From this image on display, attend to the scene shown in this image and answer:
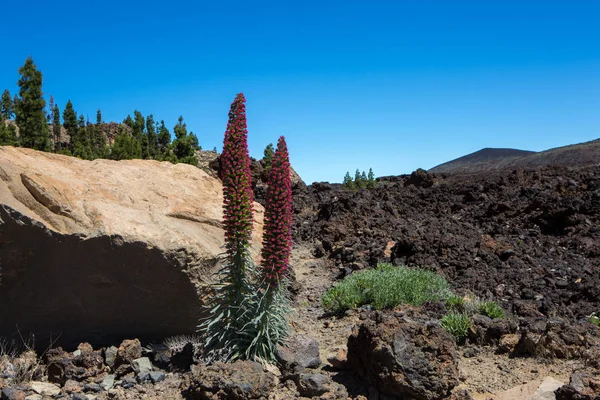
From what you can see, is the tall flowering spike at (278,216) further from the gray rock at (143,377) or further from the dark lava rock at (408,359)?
the gray rock at (143,377)

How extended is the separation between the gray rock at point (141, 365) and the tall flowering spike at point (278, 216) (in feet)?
5.86

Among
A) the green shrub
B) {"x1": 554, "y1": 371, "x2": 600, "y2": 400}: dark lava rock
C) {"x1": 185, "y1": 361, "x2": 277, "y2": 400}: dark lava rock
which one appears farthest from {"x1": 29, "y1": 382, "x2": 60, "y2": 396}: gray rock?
{"x1": 554, "y1": 371, "x2": 600, "y2": 400}: dark lava rock

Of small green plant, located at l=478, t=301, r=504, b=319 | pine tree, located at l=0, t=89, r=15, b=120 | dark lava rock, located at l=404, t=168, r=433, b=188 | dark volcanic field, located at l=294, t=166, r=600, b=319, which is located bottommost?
small green plant, located at l=478, t=301, r=504, b=319

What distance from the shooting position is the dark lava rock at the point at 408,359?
4473 millimetres

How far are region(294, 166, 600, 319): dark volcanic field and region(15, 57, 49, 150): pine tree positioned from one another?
21816mm

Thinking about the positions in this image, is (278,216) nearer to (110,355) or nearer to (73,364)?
(110,355)

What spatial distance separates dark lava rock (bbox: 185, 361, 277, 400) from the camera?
446 centimetres

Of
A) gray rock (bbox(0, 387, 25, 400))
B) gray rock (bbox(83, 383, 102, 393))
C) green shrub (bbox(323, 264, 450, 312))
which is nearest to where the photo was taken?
gray rock (bbox(0, 387, 25, 400))

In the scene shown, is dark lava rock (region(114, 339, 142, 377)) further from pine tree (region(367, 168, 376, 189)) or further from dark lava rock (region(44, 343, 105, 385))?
pine tree (region(367, 168, 376, 189))

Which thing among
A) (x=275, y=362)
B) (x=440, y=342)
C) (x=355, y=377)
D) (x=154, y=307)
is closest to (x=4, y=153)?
(x=154, y=307)

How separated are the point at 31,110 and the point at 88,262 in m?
31.7

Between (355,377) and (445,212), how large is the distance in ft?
37.4

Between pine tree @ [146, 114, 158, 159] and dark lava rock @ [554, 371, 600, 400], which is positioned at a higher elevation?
pine tree @ [146, 114, 158, 159]

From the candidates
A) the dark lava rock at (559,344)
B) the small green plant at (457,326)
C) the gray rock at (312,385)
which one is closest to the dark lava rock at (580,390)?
the dark lava rock at (559,344)
